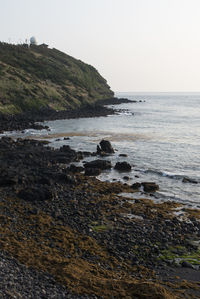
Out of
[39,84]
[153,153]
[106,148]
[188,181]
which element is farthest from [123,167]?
[39,84]

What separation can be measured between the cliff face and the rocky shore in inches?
2444

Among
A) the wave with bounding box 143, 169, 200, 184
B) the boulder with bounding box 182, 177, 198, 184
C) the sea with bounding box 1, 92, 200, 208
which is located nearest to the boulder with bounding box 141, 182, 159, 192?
the sea with bounding box 1, 92, 200, 208

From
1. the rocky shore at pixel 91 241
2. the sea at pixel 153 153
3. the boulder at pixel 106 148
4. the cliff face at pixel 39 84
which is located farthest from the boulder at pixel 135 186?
the cliff face at pixel 39 84

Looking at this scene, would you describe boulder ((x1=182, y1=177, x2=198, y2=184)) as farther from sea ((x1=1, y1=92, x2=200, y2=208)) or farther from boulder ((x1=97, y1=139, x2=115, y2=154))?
boulder ((x1=97, y1=139, x2=115, y2=154))

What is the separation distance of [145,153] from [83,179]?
17.3 m

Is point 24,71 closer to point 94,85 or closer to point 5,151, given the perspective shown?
point 94,85

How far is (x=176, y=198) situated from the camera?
90.8ft

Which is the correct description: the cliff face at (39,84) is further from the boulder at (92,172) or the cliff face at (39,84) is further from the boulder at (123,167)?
the boulder at (92,172)

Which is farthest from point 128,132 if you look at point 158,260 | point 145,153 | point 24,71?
point 24,71

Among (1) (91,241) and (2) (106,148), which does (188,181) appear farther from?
(1) (91,241)

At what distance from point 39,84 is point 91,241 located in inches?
4178

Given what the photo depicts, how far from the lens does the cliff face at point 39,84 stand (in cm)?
9700

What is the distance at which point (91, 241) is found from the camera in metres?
17.9

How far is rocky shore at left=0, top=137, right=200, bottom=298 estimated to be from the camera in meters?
12.8
